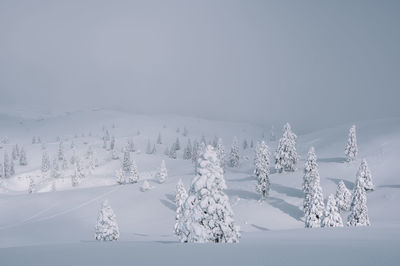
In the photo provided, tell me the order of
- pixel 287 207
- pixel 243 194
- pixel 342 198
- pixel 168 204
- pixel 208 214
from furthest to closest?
pixel 168 204 < pixel 243 194 < pixel 287 207 < pixel 342 198 < pixel 208 214

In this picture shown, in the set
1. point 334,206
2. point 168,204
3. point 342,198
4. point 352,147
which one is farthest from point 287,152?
point 334,206

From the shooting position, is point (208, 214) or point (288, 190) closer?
point (208, 214)

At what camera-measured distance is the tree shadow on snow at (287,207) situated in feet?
200

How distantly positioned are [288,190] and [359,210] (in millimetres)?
28938

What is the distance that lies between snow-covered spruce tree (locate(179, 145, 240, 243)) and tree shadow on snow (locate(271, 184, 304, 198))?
52011 millimetres

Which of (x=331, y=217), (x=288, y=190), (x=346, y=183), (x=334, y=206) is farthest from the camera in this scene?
(x=288, y=190)

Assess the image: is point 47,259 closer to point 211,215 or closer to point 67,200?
point 211,215

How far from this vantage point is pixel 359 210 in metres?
44.0

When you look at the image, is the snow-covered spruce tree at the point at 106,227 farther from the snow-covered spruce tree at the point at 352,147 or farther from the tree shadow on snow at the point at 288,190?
the snow-covered spruce tree at the point at 352,147

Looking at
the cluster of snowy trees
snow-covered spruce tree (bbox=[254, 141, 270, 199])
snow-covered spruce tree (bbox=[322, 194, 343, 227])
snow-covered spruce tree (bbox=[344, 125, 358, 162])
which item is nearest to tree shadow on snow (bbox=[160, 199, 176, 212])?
snow-covered spruce tree (bbox=[254, 141, 270, 199])

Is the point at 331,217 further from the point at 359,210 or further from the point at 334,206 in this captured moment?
the point at 359,210

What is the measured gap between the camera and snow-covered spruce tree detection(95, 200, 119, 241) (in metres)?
43.4

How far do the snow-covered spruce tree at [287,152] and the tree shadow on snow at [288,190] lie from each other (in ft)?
30.3

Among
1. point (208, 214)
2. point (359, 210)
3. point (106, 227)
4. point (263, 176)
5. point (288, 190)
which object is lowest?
point (106, 227)
